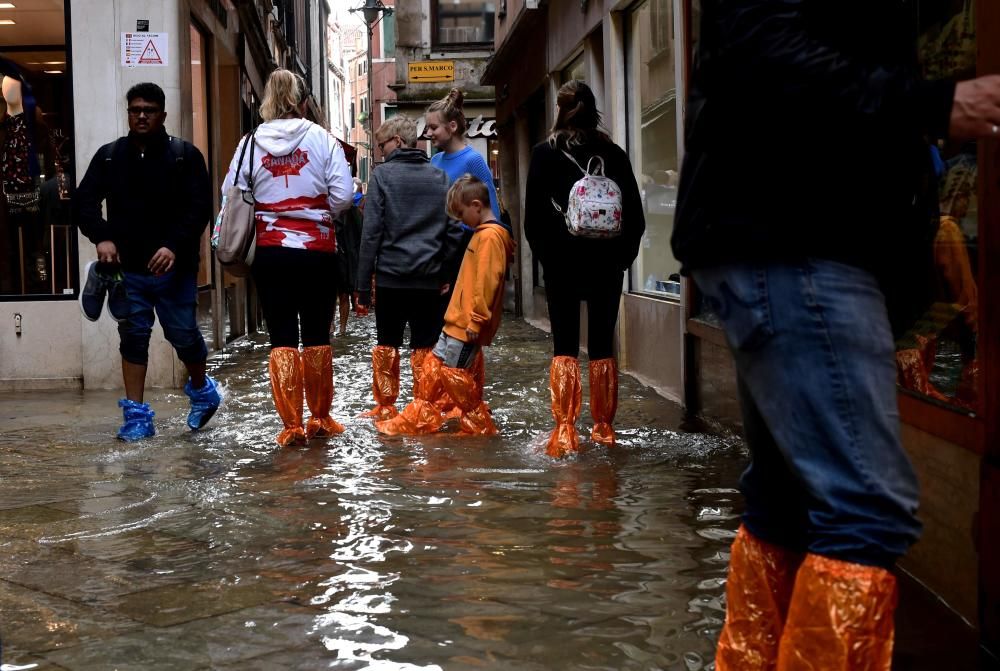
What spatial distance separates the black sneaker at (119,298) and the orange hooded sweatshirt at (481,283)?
176cm

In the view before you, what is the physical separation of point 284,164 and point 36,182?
177 inches

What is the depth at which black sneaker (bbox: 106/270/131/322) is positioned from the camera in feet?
24.0

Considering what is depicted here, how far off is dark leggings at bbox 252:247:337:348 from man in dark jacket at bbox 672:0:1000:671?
4681 mm

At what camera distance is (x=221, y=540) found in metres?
4.71

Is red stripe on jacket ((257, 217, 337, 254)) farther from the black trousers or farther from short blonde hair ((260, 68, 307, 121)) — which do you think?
the black trousers

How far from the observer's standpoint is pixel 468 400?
282 inches

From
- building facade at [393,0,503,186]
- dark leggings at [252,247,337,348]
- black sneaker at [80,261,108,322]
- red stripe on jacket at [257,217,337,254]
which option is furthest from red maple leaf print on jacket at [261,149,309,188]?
building facade at [393,0,503,186]

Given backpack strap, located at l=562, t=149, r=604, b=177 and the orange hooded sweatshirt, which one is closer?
backpack strap, located at l=562, t=149, r=604, b=177

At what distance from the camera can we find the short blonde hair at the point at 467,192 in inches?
275

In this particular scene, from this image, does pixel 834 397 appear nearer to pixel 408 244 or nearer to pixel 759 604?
pixel 759 604

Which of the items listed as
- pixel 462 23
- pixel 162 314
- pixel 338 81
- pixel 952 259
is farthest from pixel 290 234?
pixel 338 81

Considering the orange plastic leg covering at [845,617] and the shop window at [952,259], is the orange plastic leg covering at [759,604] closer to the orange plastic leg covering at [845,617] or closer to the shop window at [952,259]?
the orange plastic leg covering at [845,617]

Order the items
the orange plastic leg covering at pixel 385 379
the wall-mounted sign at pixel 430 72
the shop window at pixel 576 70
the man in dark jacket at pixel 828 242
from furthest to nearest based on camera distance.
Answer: the wall-mounted sign at pixel 430 72 → the shop window at pixel 576 70 → the orange plastic leg covering at pixel 385 379 → the man in dark jacket at pixel 828 242

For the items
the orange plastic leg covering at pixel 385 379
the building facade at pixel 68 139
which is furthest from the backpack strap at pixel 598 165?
the building facade at pixel 68 139
